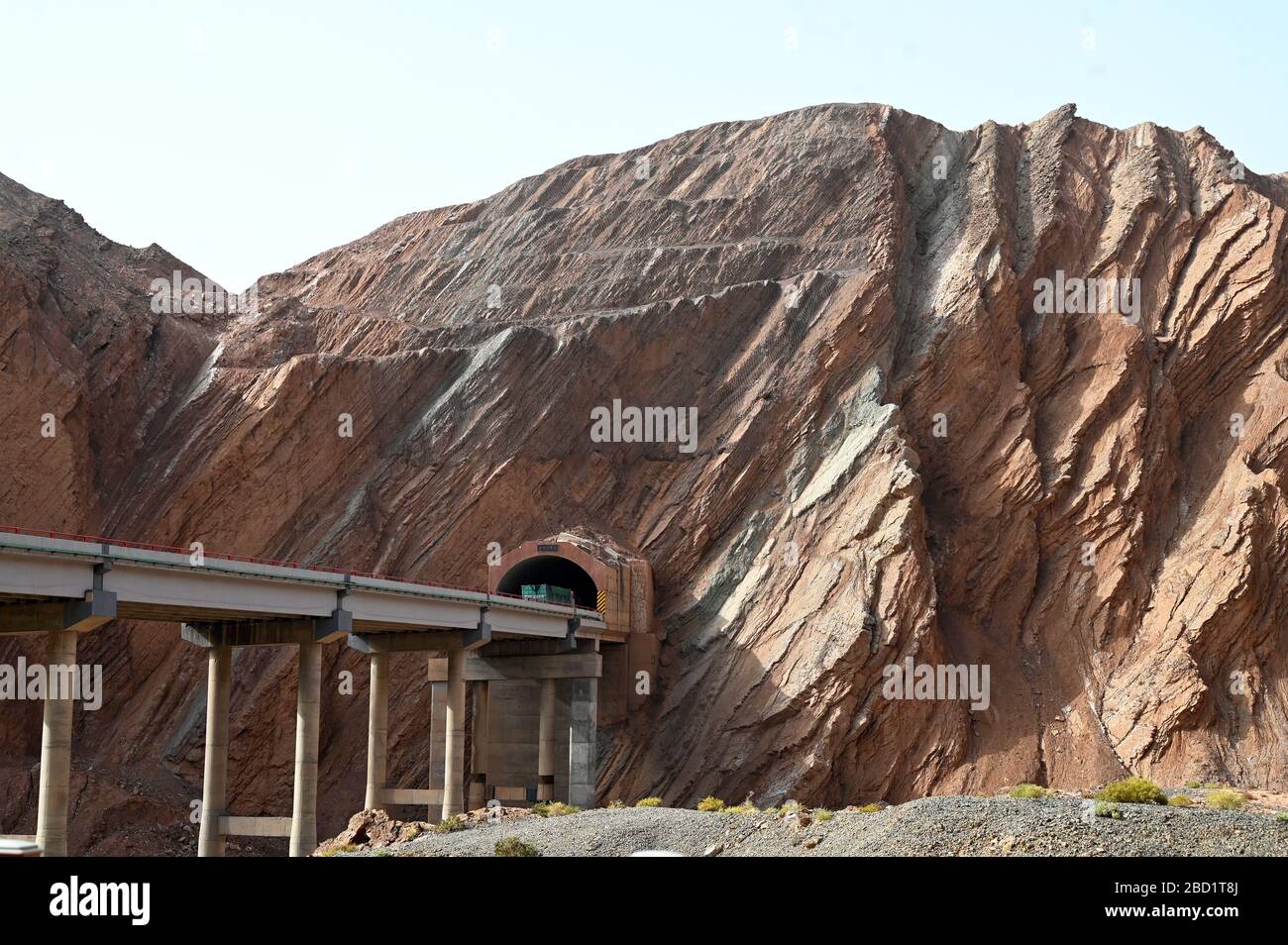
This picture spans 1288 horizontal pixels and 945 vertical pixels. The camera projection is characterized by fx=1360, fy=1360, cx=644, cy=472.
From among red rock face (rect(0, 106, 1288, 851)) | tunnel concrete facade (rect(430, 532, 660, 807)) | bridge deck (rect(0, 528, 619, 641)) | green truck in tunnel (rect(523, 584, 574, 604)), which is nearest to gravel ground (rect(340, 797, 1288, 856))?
bridge deck (rect(0, 528, 619, 641))

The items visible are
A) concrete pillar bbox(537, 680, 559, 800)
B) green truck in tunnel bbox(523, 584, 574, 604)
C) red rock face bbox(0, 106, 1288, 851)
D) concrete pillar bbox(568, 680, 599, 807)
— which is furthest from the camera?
green truck in tunnel bbox(523, 584, 574, 604)

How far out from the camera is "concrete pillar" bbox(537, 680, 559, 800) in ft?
159

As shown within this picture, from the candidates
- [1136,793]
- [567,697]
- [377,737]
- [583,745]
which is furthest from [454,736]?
[1136,793]

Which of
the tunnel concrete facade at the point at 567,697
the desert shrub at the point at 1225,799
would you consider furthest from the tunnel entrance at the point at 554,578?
the desert shrub at the point at 1225,799

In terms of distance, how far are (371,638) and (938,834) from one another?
26.7 m

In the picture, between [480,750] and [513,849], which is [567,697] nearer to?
[480,750]

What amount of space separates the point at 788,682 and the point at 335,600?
57.2 feet

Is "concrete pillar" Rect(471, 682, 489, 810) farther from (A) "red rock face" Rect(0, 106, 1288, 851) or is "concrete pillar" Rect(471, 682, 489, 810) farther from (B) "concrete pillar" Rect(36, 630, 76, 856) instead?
(B) "concrete pillar" Rect(36, 630, 76, 856)

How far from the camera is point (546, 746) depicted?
48719 millimetres

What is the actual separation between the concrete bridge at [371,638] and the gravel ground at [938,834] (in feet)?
28.8

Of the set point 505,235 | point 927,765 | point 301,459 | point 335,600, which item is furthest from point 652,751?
point 505,235

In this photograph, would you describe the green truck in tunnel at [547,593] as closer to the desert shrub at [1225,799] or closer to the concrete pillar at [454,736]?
the concrete pillar at [454,736]

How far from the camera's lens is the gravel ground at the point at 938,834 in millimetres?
21156

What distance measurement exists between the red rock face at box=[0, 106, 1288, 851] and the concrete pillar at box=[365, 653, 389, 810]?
7.40 m
